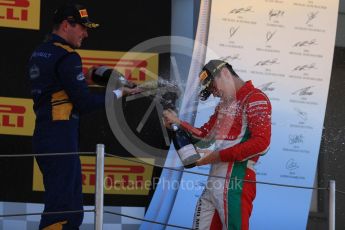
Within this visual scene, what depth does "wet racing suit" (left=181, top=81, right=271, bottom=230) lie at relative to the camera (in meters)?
4.13

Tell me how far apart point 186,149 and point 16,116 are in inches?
65.9

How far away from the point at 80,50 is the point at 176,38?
659 millimetres

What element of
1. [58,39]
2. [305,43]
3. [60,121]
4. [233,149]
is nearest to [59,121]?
[60,121]

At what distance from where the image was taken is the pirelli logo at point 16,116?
5434 millimetres

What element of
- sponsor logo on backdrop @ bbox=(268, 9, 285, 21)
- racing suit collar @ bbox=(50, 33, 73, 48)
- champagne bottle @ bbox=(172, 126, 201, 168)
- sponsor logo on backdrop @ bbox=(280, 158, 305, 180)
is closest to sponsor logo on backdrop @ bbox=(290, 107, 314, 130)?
sponsor logo on backdrop @ bbox=(280, 158, 305, 180)

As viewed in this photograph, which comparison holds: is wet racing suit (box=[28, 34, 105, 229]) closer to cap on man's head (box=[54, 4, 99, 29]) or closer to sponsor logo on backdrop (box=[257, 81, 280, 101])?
cap on man's head (box=[54, 4, 99, 29])

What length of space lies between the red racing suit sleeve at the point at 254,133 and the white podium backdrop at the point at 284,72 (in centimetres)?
131

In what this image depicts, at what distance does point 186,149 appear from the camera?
13.8ft

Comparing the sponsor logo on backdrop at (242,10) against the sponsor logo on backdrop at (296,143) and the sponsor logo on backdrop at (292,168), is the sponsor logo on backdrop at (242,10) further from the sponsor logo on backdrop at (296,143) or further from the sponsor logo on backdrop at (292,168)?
the sponsor logo on backdrop at (292,168)

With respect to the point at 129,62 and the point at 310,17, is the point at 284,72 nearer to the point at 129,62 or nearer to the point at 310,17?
the point at 310,17

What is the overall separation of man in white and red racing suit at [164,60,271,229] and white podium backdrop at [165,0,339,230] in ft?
3.78

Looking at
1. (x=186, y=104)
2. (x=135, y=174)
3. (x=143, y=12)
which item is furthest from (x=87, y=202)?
(x=143, y=12)

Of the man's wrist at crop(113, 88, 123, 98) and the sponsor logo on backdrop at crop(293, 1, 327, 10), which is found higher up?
the sponsor logo on backdrop at crop(293, 1, 327, 10)

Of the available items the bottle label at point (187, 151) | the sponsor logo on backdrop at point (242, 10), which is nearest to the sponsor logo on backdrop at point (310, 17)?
the sponsor logo on backdrop at point (242, 10)
